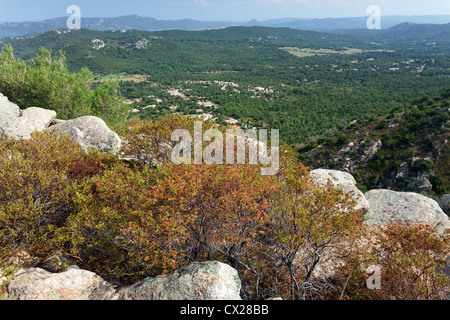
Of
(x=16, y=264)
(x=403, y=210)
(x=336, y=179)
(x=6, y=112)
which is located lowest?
(x=403, y=210)

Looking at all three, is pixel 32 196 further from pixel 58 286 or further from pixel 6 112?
pixel 6 112

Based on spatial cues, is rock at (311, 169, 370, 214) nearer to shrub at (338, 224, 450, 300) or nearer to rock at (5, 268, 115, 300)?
shrub at (338, 224, 450, 300)

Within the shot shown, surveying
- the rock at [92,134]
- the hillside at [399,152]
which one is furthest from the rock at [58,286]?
the hillside at [399,152]

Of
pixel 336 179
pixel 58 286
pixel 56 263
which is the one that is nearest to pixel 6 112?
pixel 56 263

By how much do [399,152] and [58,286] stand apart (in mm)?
55982

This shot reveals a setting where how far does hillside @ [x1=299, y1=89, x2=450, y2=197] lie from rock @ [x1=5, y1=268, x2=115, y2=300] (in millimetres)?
45115

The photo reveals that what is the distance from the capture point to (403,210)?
14320 mm

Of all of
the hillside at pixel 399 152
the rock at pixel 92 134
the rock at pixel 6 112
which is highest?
the rock at pixel 6 112

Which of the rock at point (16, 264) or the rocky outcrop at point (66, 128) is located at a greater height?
the rocky outcrop at point (66, 128)

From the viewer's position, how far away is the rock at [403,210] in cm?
1371

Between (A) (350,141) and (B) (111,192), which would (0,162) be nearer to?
(B) (111,192)

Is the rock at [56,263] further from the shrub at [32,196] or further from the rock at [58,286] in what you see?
the rock at [58,286]

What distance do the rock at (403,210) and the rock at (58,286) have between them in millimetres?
13518

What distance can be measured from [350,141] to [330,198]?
178 ft
